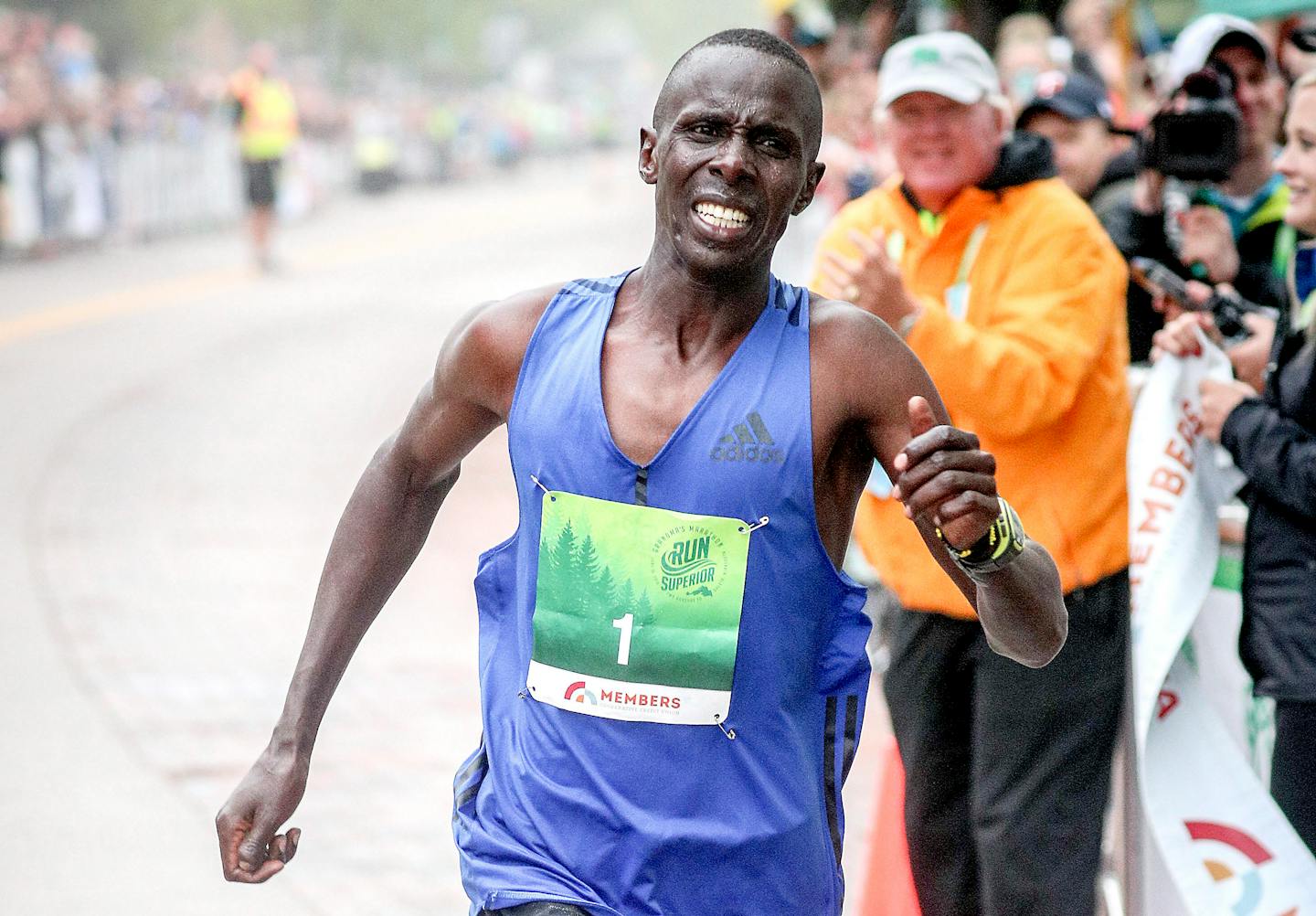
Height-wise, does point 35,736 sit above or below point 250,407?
above

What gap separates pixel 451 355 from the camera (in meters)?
3.03

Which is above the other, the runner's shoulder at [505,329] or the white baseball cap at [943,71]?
the white baseball cap at [943,71]

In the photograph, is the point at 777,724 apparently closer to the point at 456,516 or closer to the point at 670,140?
the point at 670,140

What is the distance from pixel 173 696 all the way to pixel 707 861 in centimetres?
492

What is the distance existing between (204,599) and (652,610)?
6208 millimetres

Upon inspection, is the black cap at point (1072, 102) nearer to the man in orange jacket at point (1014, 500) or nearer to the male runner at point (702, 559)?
the man in orange jacket at point (1014, 500)

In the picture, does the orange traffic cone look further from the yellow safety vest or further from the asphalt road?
the yellow safety vest

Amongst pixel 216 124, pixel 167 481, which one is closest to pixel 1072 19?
pixel 167 481

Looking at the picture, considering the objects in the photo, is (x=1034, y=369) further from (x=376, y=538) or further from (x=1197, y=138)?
(x=376, y=538)

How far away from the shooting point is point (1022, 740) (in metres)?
4.07

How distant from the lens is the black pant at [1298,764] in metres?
3.93

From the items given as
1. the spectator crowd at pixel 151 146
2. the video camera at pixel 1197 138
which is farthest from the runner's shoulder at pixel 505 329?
the spectator crowd at pixel 151 146

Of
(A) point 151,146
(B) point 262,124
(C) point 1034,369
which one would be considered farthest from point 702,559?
(A) point 151,146

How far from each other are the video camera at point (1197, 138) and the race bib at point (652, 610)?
2.51 m
